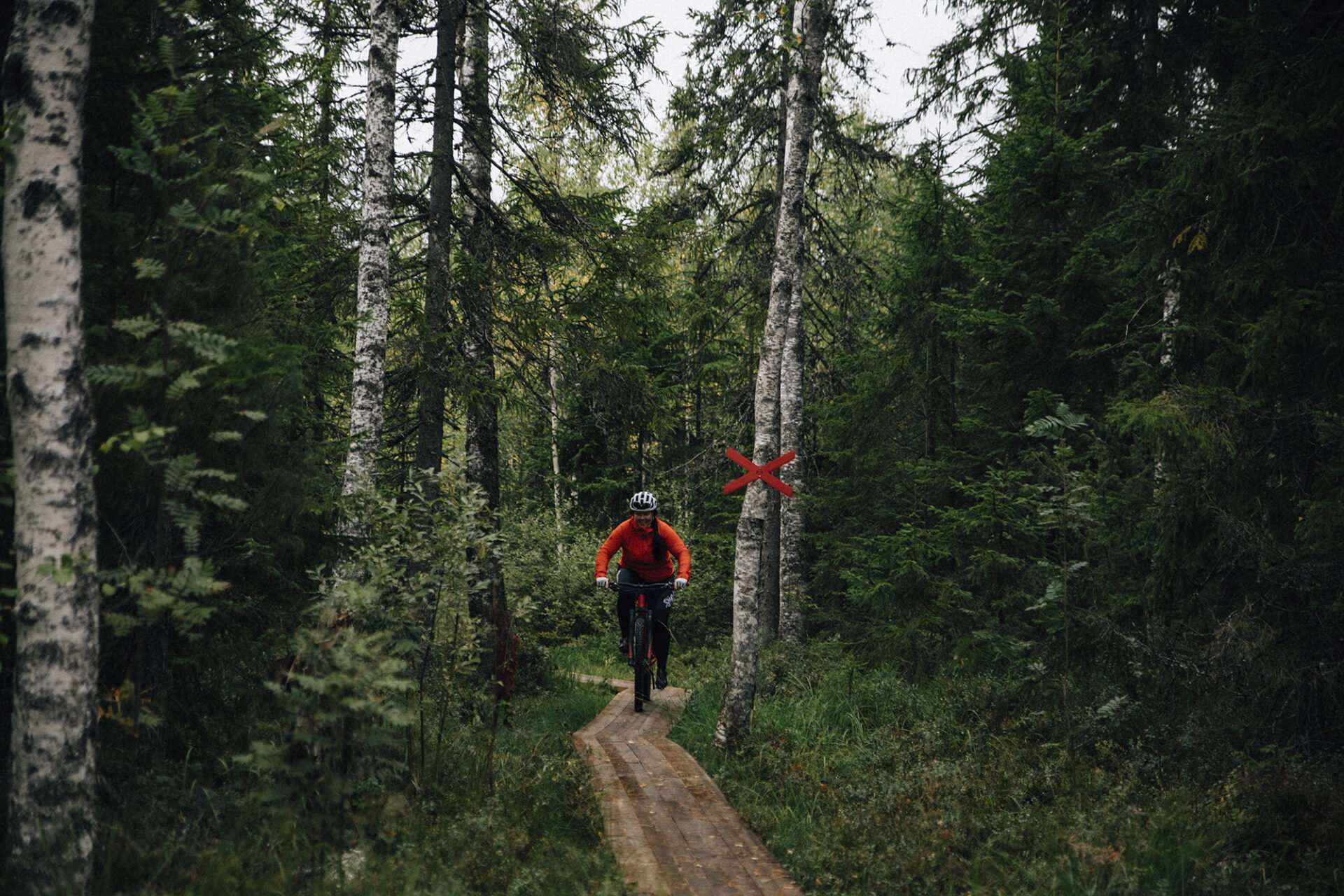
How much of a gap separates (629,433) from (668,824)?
6944 millimetres

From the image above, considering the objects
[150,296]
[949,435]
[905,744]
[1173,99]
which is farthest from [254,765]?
[1173,99]

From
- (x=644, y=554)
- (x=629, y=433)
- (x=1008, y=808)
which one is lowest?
(x=1008, y=808)

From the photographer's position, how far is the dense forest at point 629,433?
14.1ft

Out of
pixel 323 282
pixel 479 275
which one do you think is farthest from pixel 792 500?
pixel 323 282

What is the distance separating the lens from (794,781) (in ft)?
24.3

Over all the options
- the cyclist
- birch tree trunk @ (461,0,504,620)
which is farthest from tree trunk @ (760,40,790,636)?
birch tree trunk @ (461,0,504,620)

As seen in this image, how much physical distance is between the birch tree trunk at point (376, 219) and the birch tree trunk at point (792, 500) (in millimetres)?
7747

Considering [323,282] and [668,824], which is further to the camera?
[323,282]

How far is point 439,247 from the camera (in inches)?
425

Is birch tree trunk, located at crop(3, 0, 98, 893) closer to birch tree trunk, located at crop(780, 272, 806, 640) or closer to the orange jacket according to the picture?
the orange jacket

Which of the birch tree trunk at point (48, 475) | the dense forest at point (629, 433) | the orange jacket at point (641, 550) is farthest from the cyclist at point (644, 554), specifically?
the birch tree trunk at point (48, 475)

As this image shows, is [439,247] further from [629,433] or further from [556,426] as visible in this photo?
[556,426]

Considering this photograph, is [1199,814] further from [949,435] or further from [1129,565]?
[949,435]

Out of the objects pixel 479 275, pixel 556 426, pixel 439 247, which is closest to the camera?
pixel 439 247
